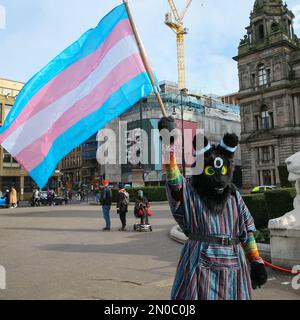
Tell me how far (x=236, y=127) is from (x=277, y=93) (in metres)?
23.8

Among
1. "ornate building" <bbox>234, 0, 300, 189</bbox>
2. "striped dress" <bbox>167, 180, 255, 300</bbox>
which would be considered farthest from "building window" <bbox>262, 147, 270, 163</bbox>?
"striped dress" <bbox>167, 180, 255, 300</bbox>

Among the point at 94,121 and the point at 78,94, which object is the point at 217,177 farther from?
the point at 78,94

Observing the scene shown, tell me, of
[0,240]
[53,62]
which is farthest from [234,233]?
[0,240]

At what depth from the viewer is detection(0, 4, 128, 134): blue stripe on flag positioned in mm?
4898

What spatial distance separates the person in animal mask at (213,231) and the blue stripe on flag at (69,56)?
8.52 feet

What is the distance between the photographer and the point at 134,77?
485cm

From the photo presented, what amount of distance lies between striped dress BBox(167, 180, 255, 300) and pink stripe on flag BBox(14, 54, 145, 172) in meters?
2.28

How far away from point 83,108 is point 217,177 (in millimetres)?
2529

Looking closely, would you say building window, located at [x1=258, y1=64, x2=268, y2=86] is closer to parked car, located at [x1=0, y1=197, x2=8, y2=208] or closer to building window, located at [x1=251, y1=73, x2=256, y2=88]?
building window, located at [x1=251, y1=73, x2=256, y2=88]

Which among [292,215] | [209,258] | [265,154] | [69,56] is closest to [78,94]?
[69,56]

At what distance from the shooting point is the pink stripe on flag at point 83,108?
4.63 metres

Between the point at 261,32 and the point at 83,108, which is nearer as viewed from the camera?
the point at 83,108

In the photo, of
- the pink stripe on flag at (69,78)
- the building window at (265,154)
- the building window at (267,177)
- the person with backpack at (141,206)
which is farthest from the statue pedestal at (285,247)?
the building window at (265,154)

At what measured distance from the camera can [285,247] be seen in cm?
619
